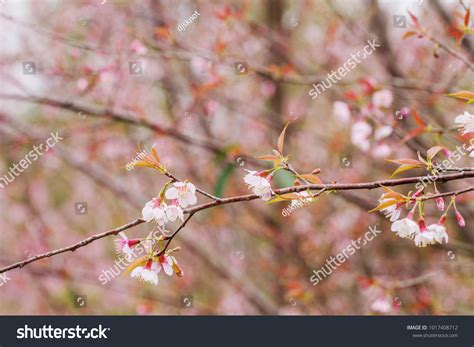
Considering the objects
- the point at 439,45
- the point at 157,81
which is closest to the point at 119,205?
the point at 157,81

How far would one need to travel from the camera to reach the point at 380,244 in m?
4.36

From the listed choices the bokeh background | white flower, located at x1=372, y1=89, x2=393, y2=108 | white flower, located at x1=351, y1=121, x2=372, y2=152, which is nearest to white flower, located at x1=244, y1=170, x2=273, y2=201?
the bokeh background

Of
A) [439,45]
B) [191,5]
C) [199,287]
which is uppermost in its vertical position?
[191,5]

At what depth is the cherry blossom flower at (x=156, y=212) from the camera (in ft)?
4.13

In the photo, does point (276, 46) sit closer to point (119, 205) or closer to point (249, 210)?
point (249, 210)

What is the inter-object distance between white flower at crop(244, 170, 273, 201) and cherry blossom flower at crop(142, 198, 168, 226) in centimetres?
20

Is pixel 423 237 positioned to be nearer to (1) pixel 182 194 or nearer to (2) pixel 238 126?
(1) pixel 182 194

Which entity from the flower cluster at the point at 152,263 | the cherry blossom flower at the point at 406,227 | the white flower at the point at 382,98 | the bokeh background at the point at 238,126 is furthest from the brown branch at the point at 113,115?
the cherry blossom flower at the point at 406,227

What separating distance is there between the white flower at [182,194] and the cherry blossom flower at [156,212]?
29mm

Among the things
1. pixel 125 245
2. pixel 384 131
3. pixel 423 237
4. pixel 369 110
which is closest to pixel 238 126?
pixel 369 110

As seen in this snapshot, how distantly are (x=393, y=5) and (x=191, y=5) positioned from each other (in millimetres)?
1462

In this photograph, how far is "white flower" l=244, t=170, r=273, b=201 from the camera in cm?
124

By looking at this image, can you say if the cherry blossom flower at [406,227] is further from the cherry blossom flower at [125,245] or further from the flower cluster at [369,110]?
the flower cluster at [369,110]
